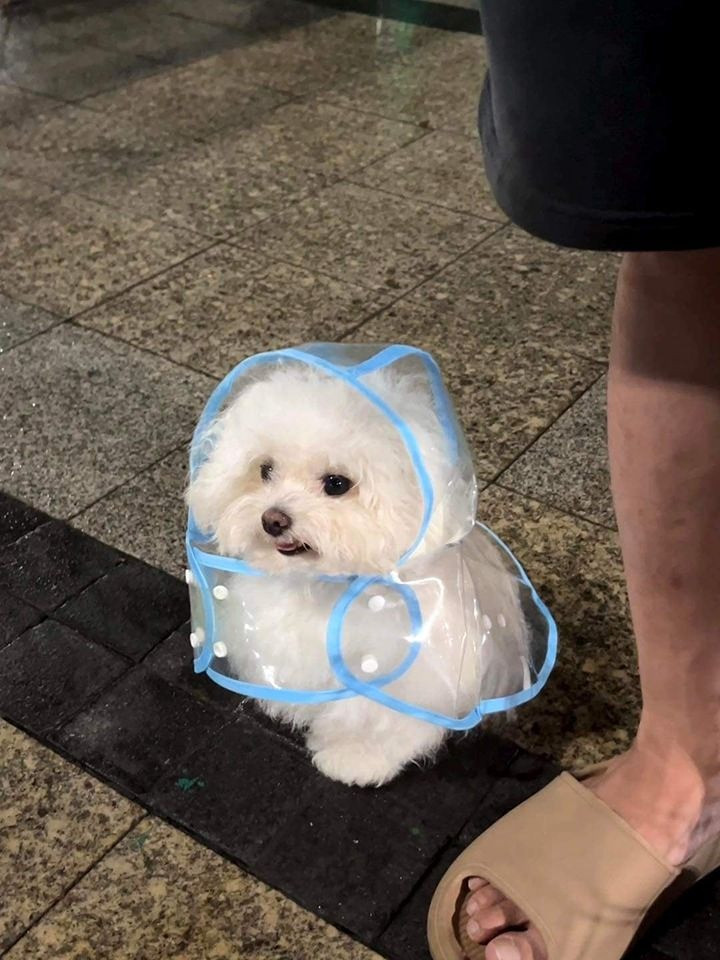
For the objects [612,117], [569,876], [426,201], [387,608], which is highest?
[612,117]

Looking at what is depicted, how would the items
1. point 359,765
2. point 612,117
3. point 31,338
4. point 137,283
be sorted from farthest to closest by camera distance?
1. point 137,283
2. point 31,338
3. point 359,765
4. point 612,117

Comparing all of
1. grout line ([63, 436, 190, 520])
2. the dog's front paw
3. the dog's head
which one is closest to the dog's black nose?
the dog's head

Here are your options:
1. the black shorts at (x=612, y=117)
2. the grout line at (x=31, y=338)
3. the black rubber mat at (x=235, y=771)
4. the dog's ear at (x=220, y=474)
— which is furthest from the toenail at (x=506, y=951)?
the grout line at (x=31, y=338)

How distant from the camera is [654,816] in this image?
1179 millimetres

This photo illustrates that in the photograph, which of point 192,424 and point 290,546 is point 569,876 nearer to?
point 290,546

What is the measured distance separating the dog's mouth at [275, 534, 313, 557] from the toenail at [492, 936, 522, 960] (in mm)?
473

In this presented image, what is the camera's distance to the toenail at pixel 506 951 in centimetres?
114

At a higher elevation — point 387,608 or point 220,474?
point 220,474

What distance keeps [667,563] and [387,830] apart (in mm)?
513

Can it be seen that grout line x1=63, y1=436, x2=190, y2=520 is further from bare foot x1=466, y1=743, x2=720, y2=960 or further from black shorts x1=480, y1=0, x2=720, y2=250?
black shorts x1=480, y1=0, x2=720, y2=250

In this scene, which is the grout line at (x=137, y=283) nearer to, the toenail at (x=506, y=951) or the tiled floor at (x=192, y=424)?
the tiled floor at (x=192, y=424)

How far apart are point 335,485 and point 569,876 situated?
19.6 inches

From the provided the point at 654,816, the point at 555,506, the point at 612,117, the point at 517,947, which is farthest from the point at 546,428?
the point at 612,117

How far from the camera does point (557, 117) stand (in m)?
0.85
